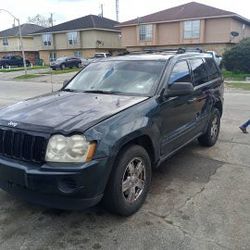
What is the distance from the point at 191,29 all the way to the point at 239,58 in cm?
1475

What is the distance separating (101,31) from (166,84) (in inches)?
1745

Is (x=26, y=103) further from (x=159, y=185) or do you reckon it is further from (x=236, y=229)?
(x=236, y=229)

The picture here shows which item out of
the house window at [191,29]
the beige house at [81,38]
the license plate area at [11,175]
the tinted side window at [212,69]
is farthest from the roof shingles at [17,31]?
the license plate area at [11,175]

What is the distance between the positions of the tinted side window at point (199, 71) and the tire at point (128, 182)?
201 centimetres

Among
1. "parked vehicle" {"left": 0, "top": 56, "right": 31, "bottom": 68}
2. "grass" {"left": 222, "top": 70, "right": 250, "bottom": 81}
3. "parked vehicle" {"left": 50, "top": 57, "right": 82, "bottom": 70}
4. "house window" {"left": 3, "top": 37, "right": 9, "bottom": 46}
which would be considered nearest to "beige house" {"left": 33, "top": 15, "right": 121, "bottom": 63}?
"parked vehicle" {"left": 0, "top": 56, "right": 31, "bottom": 68}

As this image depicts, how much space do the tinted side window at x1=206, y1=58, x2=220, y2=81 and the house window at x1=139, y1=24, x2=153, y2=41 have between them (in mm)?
34022

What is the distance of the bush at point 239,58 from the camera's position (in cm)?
2231

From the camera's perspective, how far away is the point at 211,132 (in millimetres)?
5984

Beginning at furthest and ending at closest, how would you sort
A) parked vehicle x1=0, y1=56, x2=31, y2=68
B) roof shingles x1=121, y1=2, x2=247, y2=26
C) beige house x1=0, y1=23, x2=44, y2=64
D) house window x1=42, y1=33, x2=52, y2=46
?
beige house x1=0, y1=23, x2=44, y2=64
house window x1=42, y1=33, x2=52, y2=46
parked vehicle x1=0, y1=56, x2=31, y2=68
roof shingles x1=121, y1=2, x2=247, y2=26

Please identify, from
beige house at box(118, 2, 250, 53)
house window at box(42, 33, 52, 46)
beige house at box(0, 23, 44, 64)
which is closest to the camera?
beige house at box(118, 2, 250, 53)

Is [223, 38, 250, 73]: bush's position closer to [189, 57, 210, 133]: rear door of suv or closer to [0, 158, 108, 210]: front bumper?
[189, 57, 210, 133]: rear door of suv

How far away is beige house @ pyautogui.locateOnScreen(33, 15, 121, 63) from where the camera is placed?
46.1m

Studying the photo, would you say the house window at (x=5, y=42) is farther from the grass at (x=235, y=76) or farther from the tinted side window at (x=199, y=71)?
the tinted side window at (x=199, y=71)

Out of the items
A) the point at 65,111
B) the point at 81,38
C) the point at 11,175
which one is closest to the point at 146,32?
the point at 81,38
